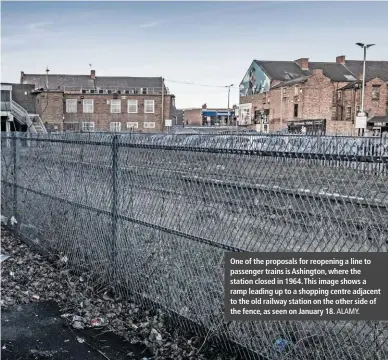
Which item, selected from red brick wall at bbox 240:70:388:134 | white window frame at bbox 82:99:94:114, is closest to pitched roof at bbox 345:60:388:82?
red brick wall at bbox 240:70:388:134

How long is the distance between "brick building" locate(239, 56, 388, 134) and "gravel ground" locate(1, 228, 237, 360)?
44.8 meters

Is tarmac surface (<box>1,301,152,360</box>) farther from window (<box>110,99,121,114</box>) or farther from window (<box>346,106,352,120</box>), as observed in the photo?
window (<box>110,99,121,114</box>)

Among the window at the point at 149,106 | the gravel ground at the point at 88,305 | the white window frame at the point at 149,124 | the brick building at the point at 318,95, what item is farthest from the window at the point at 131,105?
the gravel ground at the point at 88,305

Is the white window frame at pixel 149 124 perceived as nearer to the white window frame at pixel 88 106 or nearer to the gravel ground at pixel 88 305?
the white window frame at pixel 88 106

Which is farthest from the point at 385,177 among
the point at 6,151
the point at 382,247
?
the point at 6,151

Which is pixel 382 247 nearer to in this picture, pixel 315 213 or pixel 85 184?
pixel 315 213

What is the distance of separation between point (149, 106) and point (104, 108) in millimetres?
6135

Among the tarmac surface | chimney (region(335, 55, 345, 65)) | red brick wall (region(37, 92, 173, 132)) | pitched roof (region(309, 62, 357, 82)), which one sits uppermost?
chimney (region(335, 55, 345, 65))

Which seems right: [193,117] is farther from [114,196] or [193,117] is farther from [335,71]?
[114,196]

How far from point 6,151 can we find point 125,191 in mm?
5554

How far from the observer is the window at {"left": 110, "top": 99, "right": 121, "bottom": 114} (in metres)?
65.9

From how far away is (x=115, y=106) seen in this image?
66.2 m

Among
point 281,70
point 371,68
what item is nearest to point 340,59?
point 371,68

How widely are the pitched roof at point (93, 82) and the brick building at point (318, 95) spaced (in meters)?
15.3
